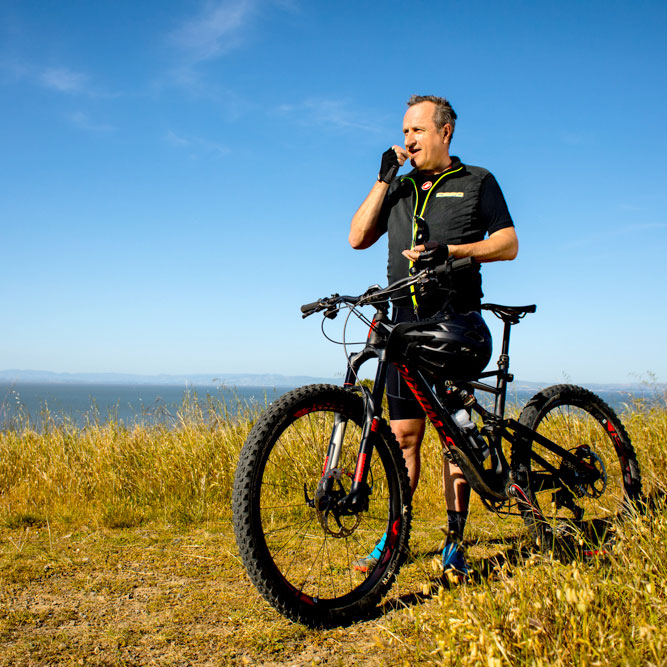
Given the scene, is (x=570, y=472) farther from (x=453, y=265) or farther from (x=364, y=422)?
(x=453, y=265)

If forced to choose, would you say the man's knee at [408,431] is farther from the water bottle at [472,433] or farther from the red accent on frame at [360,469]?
the red accent on frame at [360,469]

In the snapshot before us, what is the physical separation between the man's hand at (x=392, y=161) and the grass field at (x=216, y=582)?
2.09 metres

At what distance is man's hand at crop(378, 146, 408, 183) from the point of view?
128 inches

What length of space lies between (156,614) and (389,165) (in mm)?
2613

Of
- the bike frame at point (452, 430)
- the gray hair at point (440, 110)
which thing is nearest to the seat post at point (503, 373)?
the bike frame at point (452, 430)

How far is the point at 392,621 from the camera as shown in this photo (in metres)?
2.55

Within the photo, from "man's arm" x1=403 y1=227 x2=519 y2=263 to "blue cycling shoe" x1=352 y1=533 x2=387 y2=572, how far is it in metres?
1.53

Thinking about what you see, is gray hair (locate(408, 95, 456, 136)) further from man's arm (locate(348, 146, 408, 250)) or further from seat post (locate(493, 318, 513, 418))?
seat post (locate(493, 318, 513, 418))

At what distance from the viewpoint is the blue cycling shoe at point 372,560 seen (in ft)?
9.55

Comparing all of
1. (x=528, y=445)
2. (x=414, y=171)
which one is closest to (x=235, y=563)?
(x=528, y=445)

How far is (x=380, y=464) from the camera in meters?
2.95

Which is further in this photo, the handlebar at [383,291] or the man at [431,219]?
the man at [431,219]

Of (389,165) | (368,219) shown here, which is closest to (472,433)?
(368,219)

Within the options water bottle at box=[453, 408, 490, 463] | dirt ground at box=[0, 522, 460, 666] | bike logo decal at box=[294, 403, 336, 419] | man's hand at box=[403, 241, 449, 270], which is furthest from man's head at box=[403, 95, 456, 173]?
dirt ground at box=[0, 522, 460, 666]
